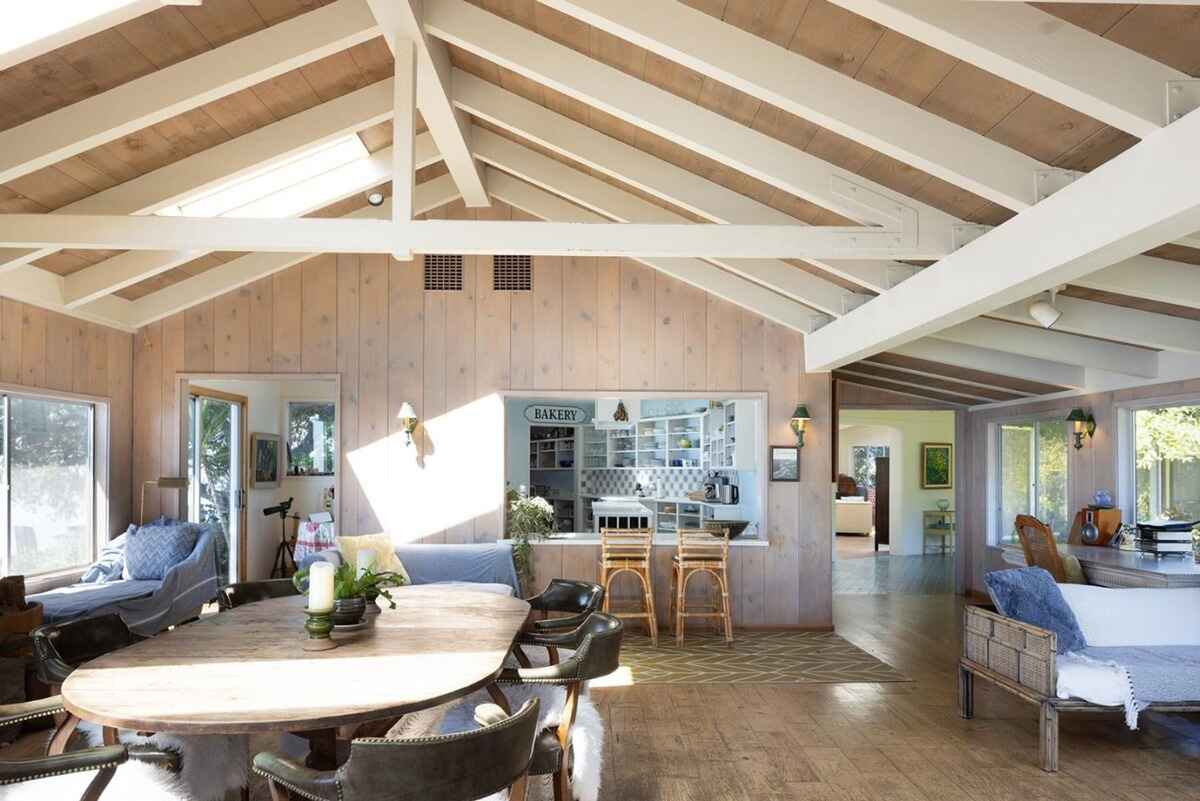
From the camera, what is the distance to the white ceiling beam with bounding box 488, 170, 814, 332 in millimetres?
7691

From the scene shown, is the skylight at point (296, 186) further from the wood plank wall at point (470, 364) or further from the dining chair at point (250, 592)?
the dining chair at point (250, 592)

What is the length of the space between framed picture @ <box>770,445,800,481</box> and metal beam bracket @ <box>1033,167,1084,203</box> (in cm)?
441

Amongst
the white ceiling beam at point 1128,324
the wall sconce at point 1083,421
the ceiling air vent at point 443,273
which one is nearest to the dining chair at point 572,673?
the white ceiling beam at point 1128,324

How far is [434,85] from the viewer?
5039 millimetres

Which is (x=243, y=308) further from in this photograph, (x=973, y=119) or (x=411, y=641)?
(x=973, y=119)

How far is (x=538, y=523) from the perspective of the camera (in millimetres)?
8078

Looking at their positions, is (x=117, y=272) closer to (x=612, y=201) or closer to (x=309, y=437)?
(x=612, y=201)

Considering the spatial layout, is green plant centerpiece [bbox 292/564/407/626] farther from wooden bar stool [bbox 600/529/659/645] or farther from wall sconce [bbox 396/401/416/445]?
wall sconce [bbox 396/401/416/445]

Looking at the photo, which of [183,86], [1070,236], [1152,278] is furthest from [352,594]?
[1152,278]

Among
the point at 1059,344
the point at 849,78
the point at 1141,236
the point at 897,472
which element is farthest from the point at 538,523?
the point at 897,472

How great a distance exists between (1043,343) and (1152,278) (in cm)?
220

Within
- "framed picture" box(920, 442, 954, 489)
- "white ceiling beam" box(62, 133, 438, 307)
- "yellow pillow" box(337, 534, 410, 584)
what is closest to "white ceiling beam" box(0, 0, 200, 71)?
"white ceiling beam" box(62, 133, 438, 307)

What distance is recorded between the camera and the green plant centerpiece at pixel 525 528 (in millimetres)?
7840

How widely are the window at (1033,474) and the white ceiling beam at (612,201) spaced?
342 cm
